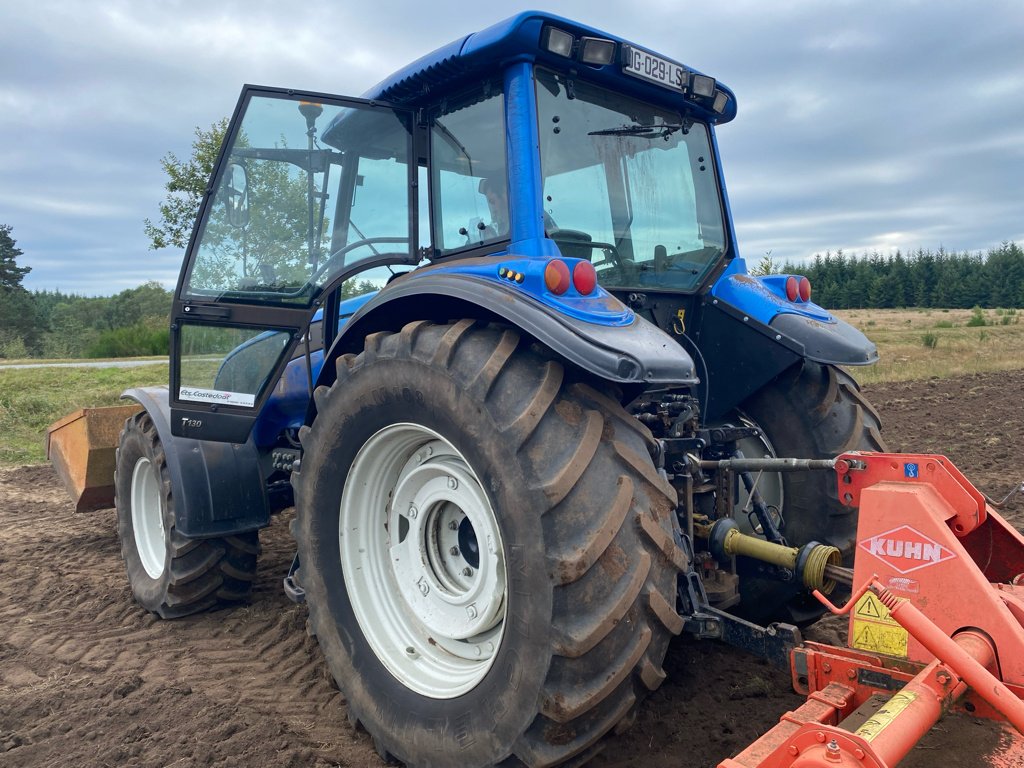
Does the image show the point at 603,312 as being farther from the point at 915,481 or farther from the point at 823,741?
the point at 823,741

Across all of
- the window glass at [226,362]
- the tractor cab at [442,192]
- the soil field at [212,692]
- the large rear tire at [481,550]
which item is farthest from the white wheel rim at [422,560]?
the window glass at [226,362]

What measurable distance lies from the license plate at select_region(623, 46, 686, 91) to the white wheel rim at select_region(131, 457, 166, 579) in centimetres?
328

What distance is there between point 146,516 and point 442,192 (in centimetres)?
269

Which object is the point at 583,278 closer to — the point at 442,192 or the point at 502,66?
the point at 502,66

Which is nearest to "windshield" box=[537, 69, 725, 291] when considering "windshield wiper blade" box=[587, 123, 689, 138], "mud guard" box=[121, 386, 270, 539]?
"windshield wiper blade" box=[587, 123, 689, 138]

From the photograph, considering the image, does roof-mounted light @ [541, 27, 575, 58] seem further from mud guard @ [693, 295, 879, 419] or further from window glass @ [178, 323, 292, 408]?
window glass @ [178, 323, 292, 408]

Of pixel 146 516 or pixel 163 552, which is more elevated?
pixel 146 516

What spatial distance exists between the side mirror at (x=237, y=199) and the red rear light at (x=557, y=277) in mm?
1744

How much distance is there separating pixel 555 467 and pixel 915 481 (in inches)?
38.7

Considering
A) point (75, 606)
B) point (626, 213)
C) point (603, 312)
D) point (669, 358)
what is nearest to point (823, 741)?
point (669, 358)

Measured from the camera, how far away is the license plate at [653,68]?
2.85 metres

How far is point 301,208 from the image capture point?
11.4 feet

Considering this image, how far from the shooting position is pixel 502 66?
9.01ft

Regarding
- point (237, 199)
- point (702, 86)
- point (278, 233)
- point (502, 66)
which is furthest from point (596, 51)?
point (237, 199)
